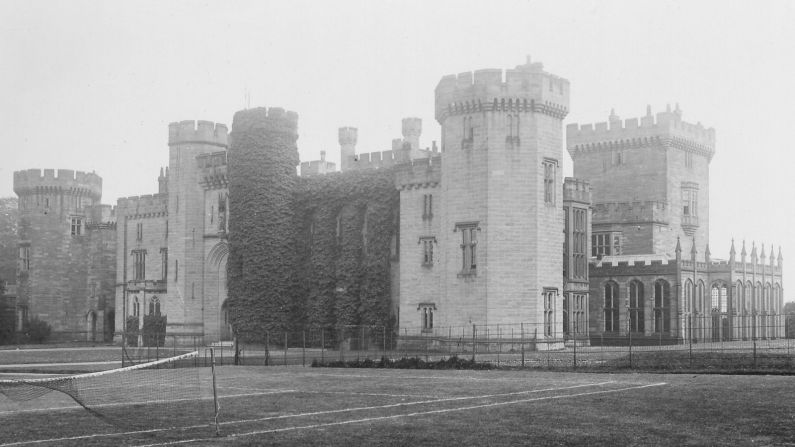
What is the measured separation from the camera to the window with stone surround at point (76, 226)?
67.2 m

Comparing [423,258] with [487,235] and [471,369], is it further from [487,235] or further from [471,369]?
[471,369]

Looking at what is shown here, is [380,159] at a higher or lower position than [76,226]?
higher

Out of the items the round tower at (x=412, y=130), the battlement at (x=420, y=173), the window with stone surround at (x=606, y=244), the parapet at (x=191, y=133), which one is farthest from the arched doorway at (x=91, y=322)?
the window with stone surround at (x=606, y=244)

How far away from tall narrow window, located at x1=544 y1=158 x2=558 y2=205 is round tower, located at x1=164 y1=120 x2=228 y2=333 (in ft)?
70.9

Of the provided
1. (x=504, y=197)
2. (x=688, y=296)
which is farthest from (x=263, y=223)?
(x=688, y=296)

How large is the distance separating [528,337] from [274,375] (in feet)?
46.7

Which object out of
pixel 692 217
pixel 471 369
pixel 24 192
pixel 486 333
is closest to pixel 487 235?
pixel 486 333

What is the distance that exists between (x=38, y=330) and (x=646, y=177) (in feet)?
133

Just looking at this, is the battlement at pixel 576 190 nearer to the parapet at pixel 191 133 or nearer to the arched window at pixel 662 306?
the arched window at pixel 662 306

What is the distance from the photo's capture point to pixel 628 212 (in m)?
50.3

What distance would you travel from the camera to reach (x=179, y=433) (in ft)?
47.4

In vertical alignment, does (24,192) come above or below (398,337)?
above

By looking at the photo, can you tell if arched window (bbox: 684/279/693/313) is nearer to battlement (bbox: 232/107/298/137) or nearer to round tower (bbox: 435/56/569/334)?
round tower (bbox: 435/56/569/334)

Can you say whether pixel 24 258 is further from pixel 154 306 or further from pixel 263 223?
pixel 263 223
